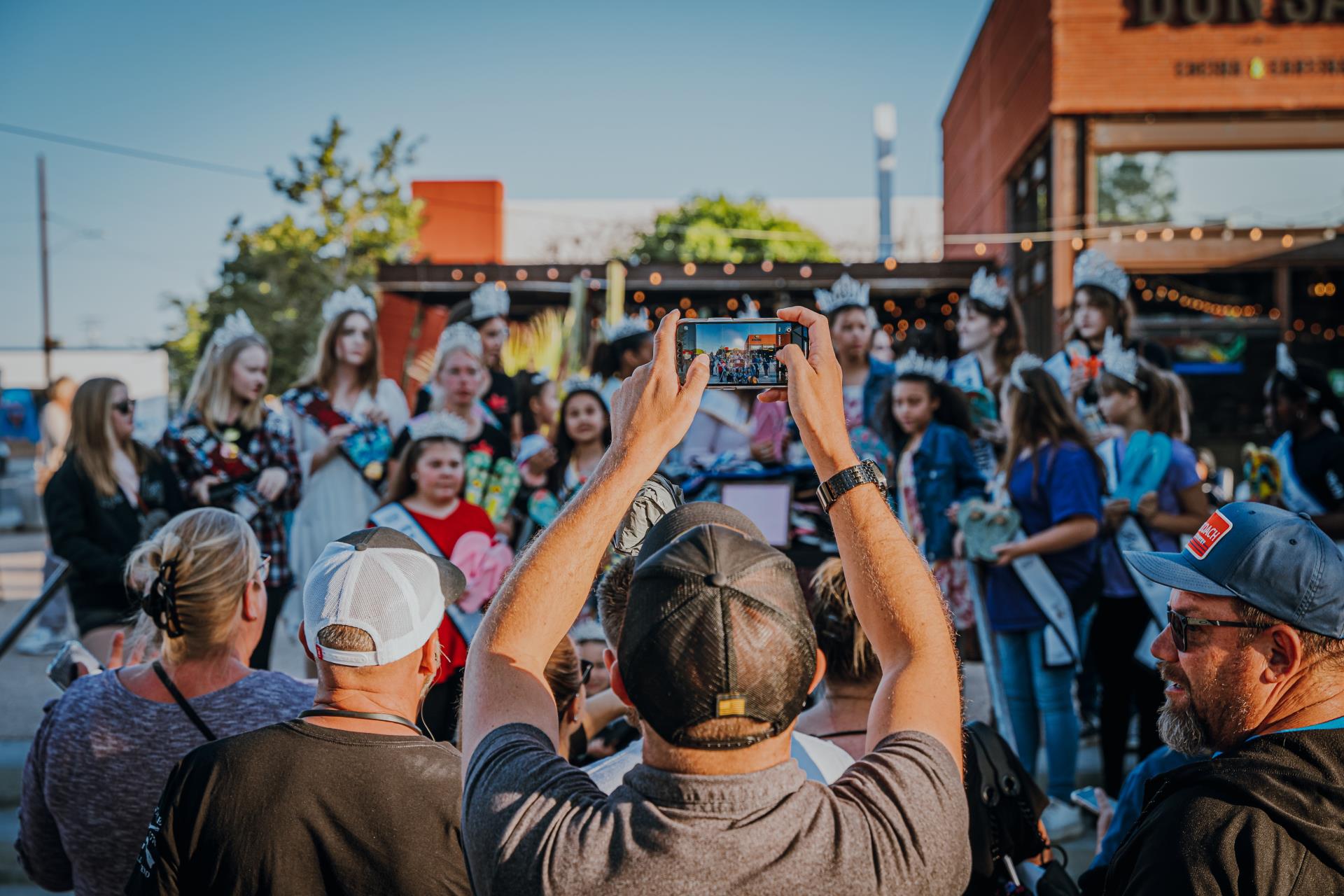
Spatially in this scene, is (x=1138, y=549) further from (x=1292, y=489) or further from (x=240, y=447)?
(x=240, y=447)

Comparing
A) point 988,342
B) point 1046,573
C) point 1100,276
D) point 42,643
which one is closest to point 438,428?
point 1046,573

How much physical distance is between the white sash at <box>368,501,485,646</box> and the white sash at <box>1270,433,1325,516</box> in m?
4.27

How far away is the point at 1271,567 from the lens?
1803 mm

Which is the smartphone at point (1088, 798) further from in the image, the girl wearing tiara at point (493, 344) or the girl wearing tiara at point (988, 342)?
the girl wearing tiara at point (493, 344)

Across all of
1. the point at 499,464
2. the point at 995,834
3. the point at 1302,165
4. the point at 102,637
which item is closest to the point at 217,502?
the point at 102,637

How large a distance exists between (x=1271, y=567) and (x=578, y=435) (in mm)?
3727

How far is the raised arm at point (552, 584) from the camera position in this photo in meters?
1.35

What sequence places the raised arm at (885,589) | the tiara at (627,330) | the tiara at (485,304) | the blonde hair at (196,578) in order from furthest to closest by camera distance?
the tiara at (485,304), the tiara at (627,330), the blonde hair at (196,578), the raised arm at (885,589)

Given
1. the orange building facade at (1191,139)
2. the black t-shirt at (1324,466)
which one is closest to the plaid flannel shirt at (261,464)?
the black t-shirt at (1324,466)

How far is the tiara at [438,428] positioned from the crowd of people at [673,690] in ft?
0.07

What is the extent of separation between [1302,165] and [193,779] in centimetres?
1863

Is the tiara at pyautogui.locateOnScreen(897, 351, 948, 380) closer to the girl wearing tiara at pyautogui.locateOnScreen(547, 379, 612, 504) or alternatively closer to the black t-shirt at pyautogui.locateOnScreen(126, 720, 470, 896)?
the girl wearing tiara at pyautogui.locateOnScreen(547, 379, 612, 504)

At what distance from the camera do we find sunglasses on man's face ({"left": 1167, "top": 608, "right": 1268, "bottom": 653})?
6.06 feet

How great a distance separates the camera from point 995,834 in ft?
7.33
